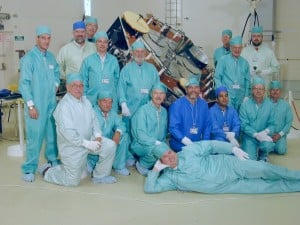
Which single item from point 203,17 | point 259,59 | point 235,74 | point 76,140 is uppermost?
point 203,17

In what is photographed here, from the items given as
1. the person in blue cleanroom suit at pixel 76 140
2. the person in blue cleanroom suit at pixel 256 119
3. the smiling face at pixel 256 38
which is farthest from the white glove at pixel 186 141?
the smiling face at pixel 256 38

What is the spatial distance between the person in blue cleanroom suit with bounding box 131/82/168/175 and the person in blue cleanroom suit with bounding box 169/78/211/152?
0.10m

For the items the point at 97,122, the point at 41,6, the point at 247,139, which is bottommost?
the point at 247,139

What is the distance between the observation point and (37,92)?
10.8 ft

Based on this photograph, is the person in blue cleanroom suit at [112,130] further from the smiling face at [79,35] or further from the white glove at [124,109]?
the smiling face at [79,35]

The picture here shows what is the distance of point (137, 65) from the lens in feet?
12.4

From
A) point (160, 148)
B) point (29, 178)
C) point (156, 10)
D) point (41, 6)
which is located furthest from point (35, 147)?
point (156, 10)

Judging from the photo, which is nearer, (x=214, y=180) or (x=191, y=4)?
(x=214, y=180)

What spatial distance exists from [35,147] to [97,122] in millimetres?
574

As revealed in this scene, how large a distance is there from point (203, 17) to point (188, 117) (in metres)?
5.49

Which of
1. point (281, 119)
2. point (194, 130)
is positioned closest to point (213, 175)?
point (194, 130)

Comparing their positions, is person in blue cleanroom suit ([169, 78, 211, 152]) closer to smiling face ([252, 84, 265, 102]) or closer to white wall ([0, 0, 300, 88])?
smiling face ([252, 84, 265, 102])

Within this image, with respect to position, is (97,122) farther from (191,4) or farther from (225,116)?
(191,4)

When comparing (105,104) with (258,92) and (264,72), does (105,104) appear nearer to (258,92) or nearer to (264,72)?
(258,92)
